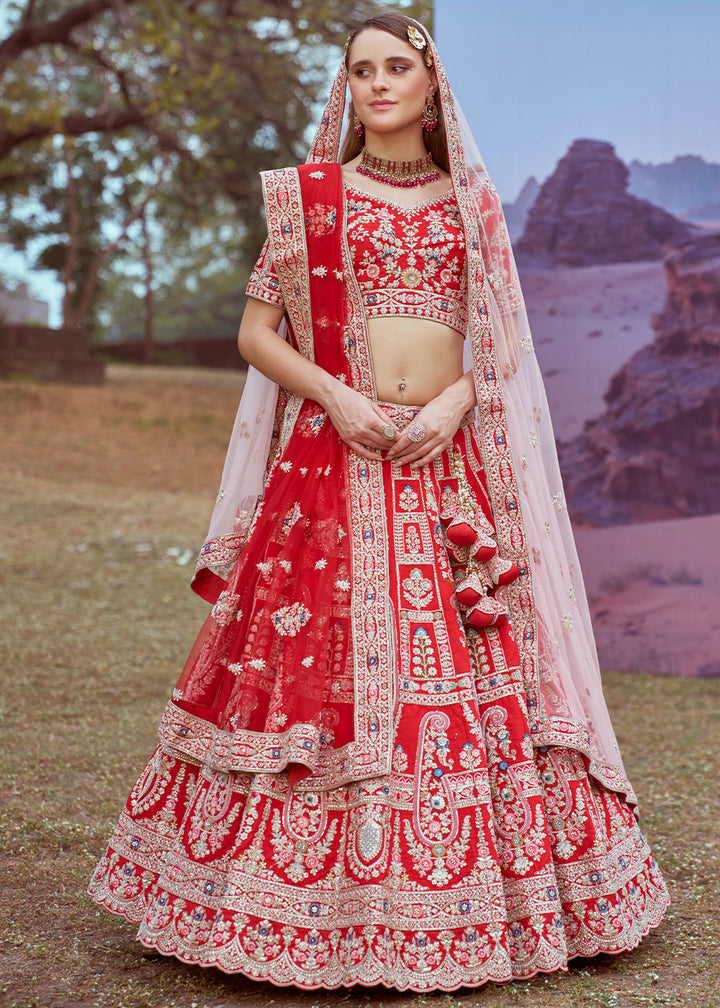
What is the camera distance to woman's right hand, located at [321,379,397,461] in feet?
7.85

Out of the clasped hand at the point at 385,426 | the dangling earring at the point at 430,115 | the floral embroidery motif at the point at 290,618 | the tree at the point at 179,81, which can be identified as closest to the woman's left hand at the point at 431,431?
the clasped hand at the point at 385,426

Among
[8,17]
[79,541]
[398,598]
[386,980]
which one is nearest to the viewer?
[386,980]

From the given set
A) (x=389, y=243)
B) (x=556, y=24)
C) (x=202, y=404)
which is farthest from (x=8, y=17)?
(x=389, y=243)

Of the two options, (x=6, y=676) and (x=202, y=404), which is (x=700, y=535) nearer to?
(x=6, y=676)

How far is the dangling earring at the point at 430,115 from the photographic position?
2.60 m

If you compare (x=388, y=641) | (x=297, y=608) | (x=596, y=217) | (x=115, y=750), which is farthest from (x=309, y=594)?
(x=596, y=217)

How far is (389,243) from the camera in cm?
248

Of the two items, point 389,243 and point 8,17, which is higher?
point 8,17

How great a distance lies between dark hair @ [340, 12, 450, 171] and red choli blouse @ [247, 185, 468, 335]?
0.19 m

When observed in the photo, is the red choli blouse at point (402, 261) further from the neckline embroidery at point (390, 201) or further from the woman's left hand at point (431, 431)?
the woman's left hand at point (431, 431)

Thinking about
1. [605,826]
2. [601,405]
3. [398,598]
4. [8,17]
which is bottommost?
[605,826]

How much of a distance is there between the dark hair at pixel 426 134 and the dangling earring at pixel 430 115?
12mm

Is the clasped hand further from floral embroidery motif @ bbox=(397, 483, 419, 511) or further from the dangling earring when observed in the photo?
the dangling earring

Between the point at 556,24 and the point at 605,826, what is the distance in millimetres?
4203
